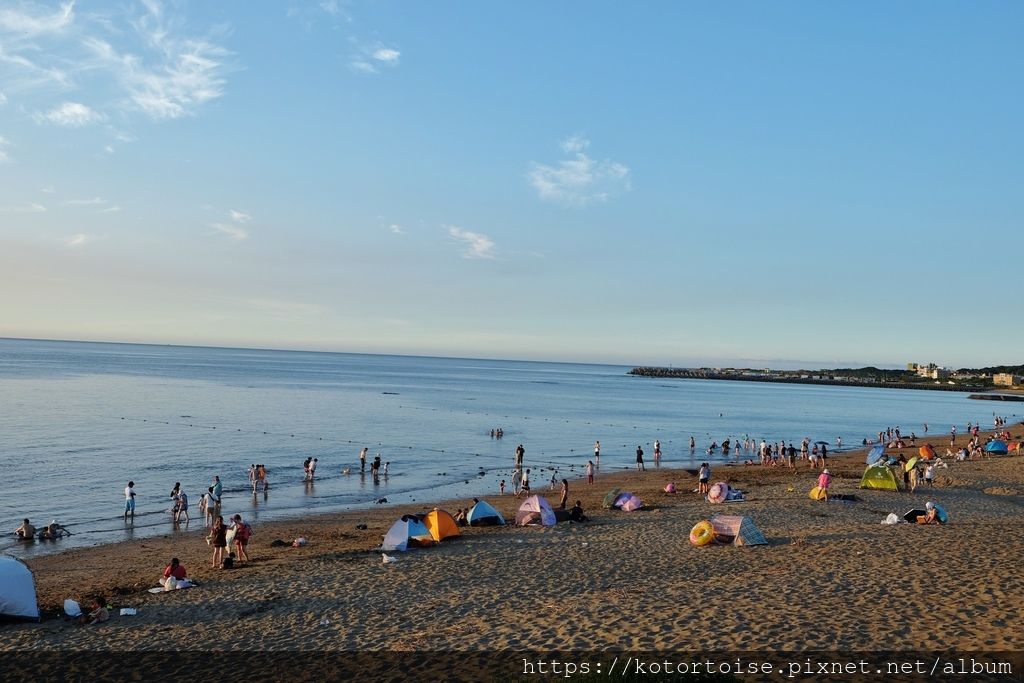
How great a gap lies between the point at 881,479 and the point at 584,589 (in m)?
18.2

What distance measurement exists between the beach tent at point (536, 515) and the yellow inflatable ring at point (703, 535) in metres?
5.00

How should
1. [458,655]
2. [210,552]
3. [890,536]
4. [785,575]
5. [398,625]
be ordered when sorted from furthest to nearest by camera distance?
[210,552] → [890,536] → [785,575] → [398,625] → [458,655]

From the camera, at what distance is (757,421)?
77688 mm

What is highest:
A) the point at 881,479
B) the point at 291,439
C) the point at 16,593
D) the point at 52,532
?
the point at 881,479

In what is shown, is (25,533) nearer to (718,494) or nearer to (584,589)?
(584,589)

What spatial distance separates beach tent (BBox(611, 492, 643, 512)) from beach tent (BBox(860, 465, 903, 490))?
9.81m

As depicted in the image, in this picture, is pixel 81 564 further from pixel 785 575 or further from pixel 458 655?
pixel 785 575

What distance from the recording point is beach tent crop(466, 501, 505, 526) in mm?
21078

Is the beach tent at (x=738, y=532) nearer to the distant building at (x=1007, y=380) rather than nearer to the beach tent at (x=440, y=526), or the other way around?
the beach tent at (x=440, y=526)

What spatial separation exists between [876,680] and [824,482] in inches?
721

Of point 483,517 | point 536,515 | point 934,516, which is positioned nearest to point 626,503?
point 536,515

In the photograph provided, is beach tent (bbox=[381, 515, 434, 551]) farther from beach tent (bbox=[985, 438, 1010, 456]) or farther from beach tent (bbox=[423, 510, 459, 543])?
beach tent (bbox=[985, 438, 1010, 456])

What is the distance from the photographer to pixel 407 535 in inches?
711

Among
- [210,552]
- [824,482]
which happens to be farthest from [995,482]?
[210,552]
